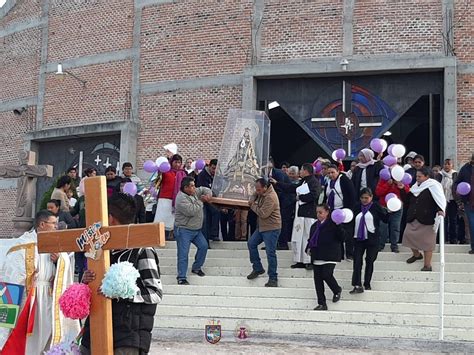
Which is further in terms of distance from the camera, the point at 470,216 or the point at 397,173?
the point at 470,216

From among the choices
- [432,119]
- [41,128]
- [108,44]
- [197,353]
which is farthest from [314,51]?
[197,353]

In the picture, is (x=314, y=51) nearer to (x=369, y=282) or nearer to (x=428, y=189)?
(x=428, y=189)

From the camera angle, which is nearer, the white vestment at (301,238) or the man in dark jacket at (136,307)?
the man in dark jacket at (136,307)

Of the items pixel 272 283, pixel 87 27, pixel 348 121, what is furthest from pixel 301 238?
pixel 87 27

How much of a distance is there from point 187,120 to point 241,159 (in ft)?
17.5

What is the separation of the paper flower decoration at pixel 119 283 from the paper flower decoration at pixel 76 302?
0.50ft

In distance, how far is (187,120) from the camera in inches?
656

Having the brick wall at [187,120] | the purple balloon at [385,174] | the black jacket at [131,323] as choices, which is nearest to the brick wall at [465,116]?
the purple balloon at [385,174]

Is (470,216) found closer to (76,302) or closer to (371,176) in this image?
(371,176)

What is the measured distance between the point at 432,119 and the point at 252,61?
465cm

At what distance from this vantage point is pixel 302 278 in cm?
937

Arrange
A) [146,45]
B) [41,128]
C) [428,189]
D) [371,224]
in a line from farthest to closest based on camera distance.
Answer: [41,128] → [146,45] → [428,189] → [371,224]

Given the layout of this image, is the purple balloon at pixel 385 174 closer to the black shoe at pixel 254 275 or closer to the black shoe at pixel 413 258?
the black shoe at pixel 413 258

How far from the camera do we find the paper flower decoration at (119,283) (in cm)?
365
